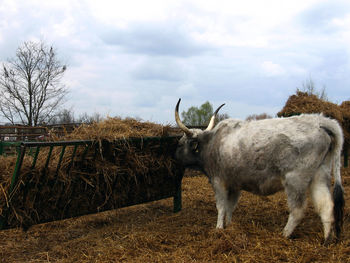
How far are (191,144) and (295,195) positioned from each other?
6.66 ft

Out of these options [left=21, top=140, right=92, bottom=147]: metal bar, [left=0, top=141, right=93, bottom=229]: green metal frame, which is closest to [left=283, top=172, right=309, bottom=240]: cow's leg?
[left=21, top=140, right=92, bottom=147]: metal bar

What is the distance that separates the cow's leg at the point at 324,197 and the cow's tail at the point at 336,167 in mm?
75

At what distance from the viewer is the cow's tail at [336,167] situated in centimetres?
457

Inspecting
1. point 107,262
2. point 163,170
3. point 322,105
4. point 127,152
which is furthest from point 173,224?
point 322,105

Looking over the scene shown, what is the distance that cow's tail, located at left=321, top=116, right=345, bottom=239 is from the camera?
4.57 metres

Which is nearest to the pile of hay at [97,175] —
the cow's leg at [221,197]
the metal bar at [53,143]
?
the metal bar at [53,143]

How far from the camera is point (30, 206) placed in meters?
4.63

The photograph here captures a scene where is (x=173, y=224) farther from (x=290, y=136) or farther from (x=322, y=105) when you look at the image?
(x=322, y=105)

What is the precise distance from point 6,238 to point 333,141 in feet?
16.8

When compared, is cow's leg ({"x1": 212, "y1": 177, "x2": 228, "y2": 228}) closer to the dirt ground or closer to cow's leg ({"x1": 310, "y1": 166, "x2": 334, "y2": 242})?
the dirt ground

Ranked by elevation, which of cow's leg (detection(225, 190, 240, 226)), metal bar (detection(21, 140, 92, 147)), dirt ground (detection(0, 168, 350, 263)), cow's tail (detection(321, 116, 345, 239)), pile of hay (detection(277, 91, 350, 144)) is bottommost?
dirt ground (detection(0, 168, 350, 263))

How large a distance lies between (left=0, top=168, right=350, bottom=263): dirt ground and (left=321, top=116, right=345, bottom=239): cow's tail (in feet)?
1.00

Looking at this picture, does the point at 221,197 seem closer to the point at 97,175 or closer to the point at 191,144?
the point at 191,144

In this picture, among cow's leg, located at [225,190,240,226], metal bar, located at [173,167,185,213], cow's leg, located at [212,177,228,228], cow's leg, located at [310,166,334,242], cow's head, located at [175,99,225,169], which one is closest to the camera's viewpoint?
cow's leg, located at [310,166,334,242]
